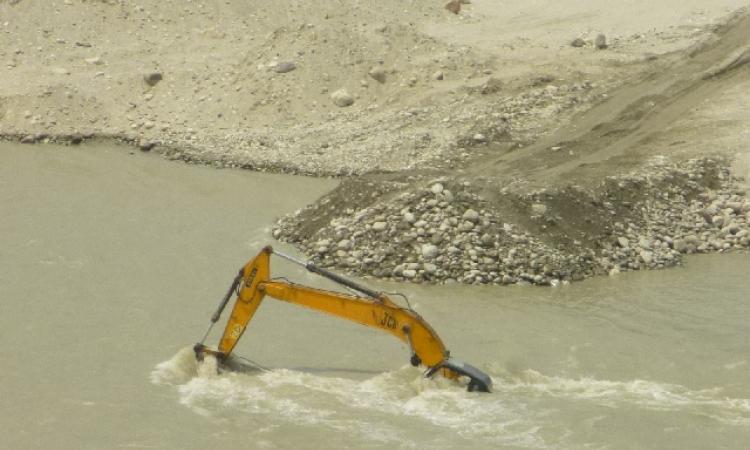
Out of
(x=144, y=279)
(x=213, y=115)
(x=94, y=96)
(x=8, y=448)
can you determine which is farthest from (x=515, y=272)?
(x=94, y=96)

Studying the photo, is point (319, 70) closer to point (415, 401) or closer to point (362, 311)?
point (362, 311)

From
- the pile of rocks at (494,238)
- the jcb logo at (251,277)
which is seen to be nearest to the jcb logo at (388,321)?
the jcb logo at (251,277)

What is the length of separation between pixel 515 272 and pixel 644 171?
3771mm

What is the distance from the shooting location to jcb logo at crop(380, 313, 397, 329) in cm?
939

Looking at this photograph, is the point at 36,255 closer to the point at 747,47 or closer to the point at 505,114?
the point at 505,114

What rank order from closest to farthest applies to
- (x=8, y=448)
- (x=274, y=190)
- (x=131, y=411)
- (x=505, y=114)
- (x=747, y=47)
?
(x=8, y=448) < (x=131, y=411) < (x=274, y=190) < (x=505, y=114) < (x=747, y=47)

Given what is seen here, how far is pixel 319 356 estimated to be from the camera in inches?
426

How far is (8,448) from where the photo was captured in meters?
8.49

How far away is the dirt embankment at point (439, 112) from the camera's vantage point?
13.6m

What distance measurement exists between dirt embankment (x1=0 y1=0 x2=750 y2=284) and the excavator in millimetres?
3441

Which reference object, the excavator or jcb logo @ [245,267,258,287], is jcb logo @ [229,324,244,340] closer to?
the excavator

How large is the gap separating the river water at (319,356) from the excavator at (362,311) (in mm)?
213

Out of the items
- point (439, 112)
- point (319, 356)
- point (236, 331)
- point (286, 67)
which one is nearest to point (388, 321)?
point (236, 331)

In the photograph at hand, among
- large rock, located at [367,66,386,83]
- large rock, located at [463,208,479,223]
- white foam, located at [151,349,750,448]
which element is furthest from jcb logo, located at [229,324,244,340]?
large rock, located at [367,66,386,83]
